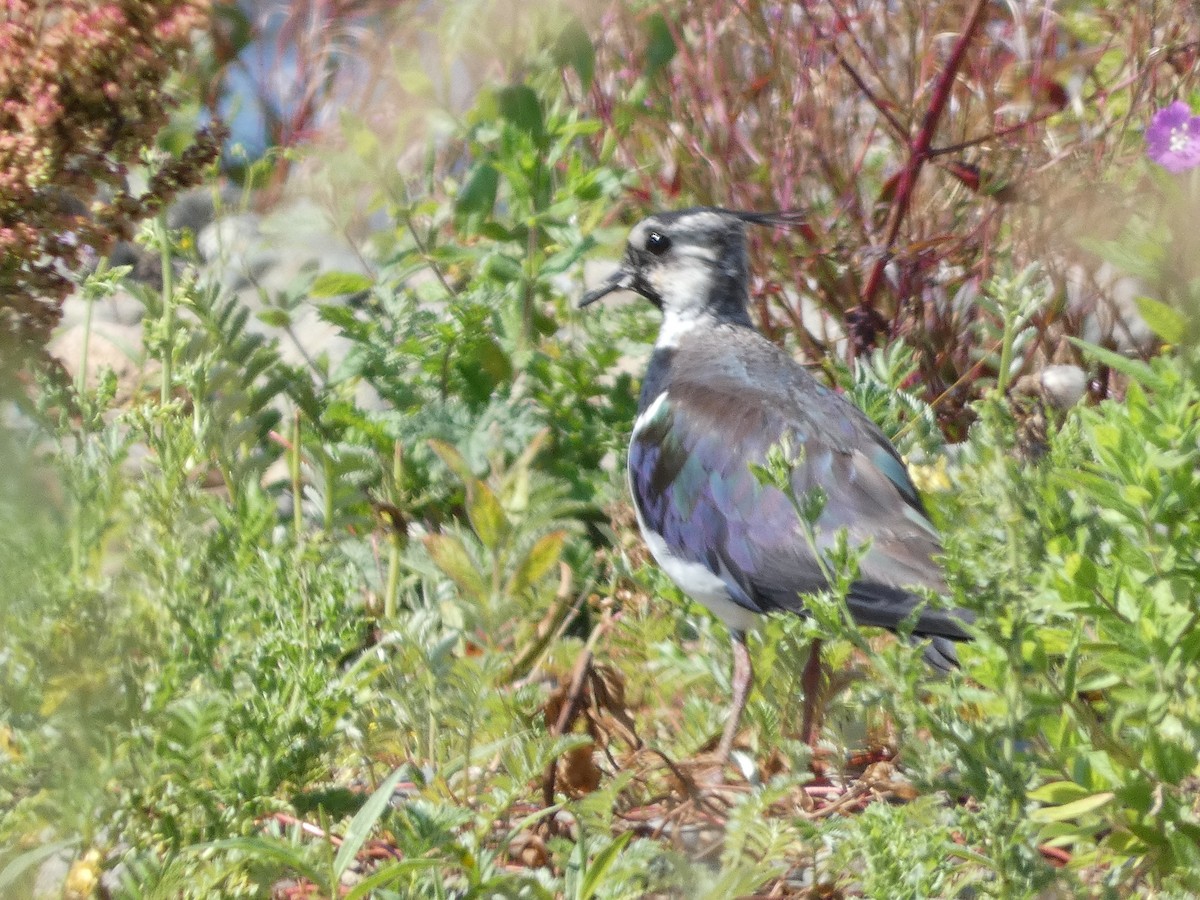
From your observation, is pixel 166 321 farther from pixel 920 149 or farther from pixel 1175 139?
pixel 1175 139

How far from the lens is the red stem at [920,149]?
386 centimetres

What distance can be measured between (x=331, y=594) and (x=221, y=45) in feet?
19.0

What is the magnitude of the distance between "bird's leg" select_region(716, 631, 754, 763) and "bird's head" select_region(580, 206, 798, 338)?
1.36m

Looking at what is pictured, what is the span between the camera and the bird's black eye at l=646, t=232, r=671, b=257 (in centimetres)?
438

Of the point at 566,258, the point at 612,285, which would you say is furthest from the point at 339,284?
the point at 612,285

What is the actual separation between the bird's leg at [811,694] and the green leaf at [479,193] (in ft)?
5.90

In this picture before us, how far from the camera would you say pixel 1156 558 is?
7.02 ft

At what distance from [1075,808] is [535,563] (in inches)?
34.4

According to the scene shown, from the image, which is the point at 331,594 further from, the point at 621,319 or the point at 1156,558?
the point at 621,319

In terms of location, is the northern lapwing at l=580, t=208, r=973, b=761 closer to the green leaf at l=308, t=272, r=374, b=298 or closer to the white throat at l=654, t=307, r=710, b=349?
the white throat at l=654, t=307, r=710, b=349

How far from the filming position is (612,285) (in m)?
4.47

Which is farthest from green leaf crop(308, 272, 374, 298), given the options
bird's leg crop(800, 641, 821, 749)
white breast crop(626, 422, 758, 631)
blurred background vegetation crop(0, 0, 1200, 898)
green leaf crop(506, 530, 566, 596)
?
green leaf crop(506, 530, 566, 596)

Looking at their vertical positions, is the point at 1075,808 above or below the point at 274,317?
below

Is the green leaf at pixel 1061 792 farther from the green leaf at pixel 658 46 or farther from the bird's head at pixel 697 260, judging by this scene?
the green leaf at pixel 658 46
